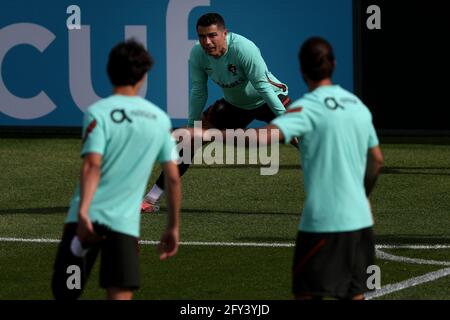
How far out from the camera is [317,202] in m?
7.58

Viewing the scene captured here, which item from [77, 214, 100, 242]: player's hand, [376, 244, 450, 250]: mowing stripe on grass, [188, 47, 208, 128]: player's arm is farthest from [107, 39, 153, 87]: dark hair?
[188, 47, 208, 128]: player's arm

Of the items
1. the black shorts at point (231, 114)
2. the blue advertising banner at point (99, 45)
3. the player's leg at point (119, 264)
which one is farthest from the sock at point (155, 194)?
the player's leg at point (119, 264)

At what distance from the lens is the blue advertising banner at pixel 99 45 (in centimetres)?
2027

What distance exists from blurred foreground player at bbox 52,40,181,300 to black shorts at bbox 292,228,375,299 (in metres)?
0.74

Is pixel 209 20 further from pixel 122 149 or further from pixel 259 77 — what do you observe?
pixel 122 149

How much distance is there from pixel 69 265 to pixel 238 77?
636 cm

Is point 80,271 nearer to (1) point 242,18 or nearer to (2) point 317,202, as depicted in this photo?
(2) point 317,202

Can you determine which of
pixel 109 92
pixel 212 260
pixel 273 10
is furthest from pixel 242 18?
pixel 212 260

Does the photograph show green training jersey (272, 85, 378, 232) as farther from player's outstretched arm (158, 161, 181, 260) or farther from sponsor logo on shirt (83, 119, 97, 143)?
sponsor logo on shirt (83, 119, 97, 143)

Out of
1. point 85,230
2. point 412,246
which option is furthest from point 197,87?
point 85,230

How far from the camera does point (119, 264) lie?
7.54 meters

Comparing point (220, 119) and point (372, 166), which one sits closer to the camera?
point (372, 166)

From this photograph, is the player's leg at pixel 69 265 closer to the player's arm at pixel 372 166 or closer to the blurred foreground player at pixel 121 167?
the blurred foreground player at pixel 121 167
